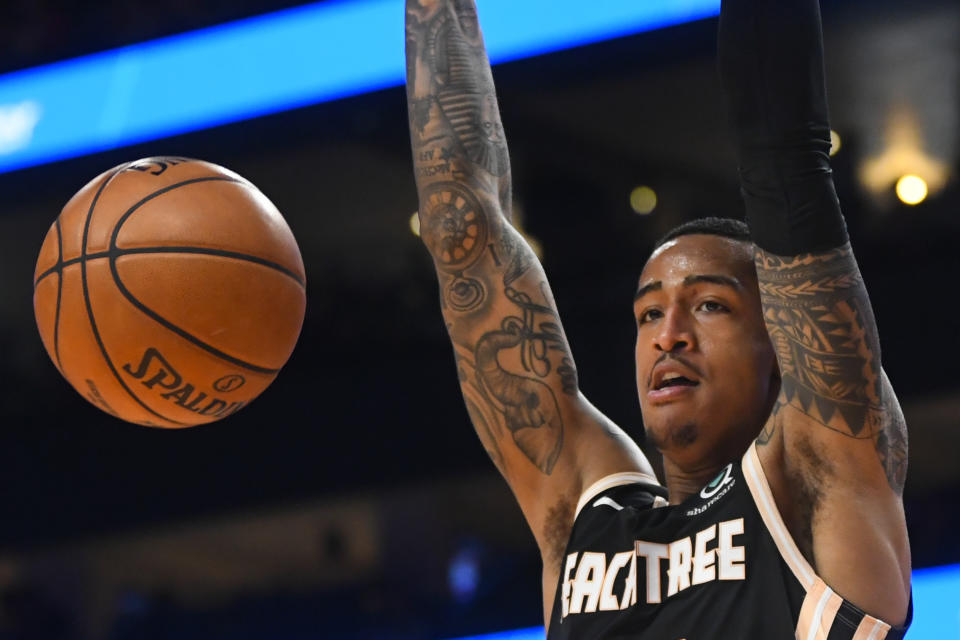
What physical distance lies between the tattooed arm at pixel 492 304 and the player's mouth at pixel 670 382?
0.55ft

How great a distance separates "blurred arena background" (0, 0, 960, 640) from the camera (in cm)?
430

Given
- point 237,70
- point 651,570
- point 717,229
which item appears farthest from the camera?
point 237,70

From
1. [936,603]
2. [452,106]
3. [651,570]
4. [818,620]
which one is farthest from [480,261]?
[936,603]

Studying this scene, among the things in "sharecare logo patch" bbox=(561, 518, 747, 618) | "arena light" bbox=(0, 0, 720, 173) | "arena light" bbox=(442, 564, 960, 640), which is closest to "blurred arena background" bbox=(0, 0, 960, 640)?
"arena light" bbox=(0, 0, 720, 173)

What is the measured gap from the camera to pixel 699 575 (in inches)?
65.1

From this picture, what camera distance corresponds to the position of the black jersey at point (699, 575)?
1529mm

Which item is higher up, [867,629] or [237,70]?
[237,70]

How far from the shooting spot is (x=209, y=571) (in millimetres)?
5219

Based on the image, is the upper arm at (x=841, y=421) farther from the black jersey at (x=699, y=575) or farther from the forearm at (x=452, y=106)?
the forearm at (x=452, y=106)

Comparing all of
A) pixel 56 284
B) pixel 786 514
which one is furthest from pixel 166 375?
pixel 786 514

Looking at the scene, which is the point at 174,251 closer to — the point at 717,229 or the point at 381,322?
the point at 717,229

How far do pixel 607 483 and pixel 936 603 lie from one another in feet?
6.97

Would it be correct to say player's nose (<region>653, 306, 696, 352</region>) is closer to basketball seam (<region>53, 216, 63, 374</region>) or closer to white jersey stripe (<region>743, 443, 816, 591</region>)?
white jersey stripe (<region>743, 443, 816, 591</region>)

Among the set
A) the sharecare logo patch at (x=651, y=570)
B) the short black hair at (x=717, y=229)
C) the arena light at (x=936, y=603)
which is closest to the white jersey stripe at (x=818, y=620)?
the sharecare logo patch at (x=651, y=570)
